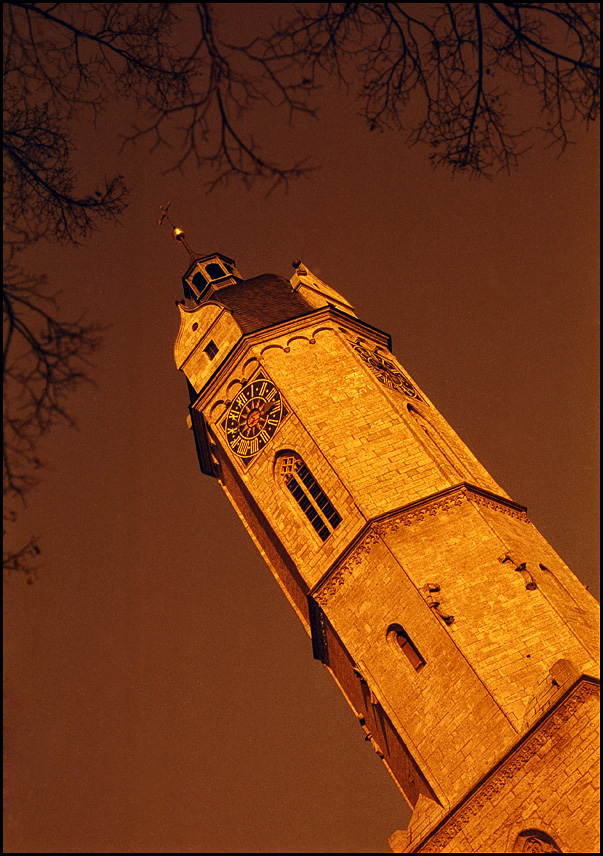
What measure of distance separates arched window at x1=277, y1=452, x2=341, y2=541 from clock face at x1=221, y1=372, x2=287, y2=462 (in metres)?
1.23

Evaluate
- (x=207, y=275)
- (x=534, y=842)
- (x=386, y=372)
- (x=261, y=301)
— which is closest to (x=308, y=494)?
(x=386, y=372)

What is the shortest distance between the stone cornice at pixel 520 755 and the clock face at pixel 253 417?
12.0 m

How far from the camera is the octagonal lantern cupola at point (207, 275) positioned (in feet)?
127

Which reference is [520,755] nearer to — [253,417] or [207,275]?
[253,417]

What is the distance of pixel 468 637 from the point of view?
21359 mm

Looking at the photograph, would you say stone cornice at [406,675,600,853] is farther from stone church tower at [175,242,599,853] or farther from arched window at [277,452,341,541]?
arched window at [277,452,341,541]

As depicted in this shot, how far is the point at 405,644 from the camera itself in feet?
74.4

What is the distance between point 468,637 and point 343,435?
7294 millimetres

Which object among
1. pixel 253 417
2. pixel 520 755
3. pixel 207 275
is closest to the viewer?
pixel 520 755

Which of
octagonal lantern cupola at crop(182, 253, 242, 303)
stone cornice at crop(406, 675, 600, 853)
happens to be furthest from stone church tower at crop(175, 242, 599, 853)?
octagonal lantern cupola at crop(182, 253, 242, 303)

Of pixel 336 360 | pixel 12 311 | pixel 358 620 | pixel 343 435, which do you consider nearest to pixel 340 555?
pixel 358 620

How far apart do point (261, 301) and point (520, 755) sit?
1953cm

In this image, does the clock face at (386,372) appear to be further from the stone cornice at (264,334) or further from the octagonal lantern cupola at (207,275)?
the octagonal lantern cupola at (207,275)

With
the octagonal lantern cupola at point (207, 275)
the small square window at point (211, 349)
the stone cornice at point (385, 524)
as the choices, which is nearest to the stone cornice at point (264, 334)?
the small square window at point (211, 349)
